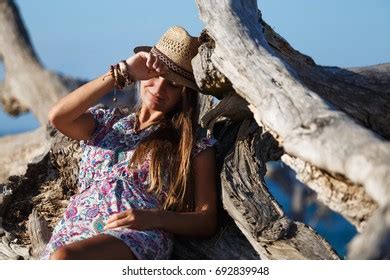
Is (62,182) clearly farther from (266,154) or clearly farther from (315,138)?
(315,138)

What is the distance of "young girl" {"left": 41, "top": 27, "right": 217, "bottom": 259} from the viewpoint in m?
4.07

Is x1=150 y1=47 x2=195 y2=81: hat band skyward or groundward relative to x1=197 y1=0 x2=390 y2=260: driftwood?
groundward

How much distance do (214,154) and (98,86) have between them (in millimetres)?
673

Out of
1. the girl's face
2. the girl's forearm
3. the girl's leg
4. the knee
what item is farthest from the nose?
the knee

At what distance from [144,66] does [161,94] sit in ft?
0.62

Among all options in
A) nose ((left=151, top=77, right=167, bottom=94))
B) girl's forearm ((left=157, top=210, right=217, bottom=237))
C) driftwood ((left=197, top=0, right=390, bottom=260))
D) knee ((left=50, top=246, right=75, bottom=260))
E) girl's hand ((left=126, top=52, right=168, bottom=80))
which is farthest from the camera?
nose ((left=151, top=77, right=167, bottom=94))

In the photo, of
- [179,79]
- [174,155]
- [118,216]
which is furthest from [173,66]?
[118,216]

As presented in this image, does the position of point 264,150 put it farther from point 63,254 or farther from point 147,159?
point 63,254

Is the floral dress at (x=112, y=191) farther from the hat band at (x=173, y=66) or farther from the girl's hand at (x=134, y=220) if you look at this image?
the hat band at (x=173, y=66)

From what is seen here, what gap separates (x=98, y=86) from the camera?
4223 mm

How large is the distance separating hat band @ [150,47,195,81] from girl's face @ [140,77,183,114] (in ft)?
0.22

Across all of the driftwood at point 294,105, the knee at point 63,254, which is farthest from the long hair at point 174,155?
the knee at point 63,254

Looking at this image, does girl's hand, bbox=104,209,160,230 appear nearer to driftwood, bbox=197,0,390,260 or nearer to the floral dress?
the floral dress

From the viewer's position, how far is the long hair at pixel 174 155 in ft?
13.9
